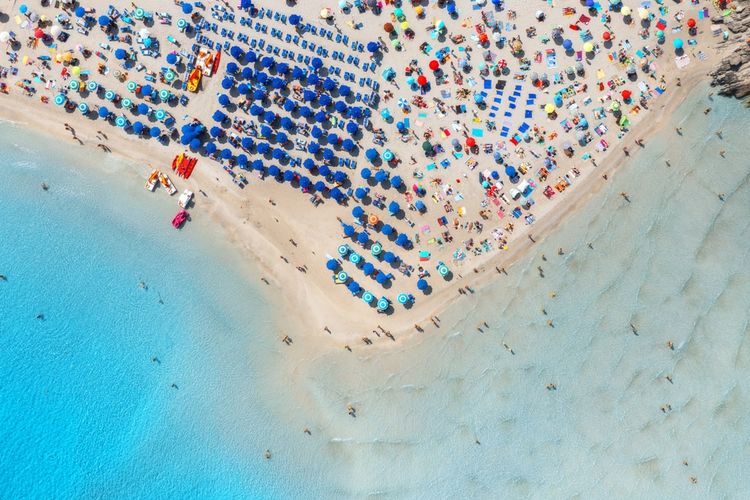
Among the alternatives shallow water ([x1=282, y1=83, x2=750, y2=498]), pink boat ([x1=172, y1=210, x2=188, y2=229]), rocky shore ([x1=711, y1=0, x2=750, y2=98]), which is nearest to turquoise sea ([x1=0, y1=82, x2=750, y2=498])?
shallow water ([x1=282, y1=83, x2=750, y2=498])

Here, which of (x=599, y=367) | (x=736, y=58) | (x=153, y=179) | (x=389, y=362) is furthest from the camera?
(x=389, y=362)

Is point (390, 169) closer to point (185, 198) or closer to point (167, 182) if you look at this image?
point (185, 198)

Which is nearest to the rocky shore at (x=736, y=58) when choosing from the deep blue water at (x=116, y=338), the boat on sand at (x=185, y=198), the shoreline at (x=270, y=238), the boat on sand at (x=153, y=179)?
the shoreline at (x=270, y=238)

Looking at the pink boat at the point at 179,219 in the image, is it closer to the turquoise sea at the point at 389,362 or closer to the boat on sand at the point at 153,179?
the turquoise sea at the point at 389,362

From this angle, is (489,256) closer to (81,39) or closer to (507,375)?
(507,375)

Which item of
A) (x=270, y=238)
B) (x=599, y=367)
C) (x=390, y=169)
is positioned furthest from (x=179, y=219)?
(x=599, y=367)

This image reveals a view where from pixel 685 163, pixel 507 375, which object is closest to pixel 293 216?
pixel 507 375

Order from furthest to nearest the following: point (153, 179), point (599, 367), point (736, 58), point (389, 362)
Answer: point (389, 362)
point (153, 179)
point (599, 367)
point (736, 58)
